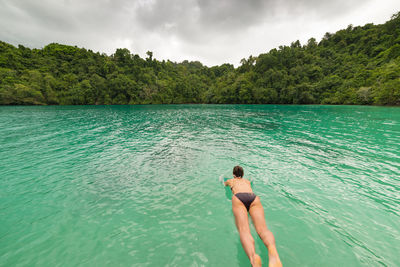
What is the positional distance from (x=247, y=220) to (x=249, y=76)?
4307 inches

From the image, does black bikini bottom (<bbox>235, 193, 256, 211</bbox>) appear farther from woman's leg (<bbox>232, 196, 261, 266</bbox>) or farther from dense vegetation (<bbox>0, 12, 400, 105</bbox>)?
dense vegetation (<bbox>0, 12, 400, 105</bbox>)

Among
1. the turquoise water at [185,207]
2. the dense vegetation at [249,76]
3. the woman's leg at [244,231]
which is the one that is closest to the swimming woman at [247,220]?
the woman's leg at [244,231]

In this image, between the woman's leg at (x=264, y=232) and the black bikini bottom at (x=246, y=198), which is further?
the black bikini bottom at (x=246, y=198)

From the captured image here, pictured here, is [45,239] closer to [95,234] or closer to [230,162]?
[95,234]

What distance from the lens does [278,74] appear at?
88688 mm

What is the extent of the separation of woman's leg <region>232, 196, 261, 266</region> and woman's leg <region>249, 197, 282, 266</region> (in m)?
Result: 0.24

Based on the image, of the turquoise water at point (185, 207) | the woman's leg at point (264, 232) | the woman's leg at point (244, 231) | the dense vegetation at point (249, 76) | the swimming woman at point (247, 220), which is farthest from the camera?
the dense vegetation at point (249, 76)

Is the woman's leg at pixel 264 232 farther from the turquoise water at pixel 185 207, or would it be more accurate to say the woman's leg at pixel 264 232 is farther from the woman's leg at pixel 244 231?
the turquoise water at pixel 185 207

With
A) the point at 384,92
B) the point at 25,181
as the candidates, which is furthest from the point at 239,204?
the point at 384,92

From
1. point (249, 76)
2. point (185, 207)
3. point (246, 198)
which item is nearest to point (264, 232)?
point (246, 198)

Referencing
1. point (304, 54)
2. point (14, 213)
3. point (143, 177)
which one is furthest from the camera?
point (304, 54)

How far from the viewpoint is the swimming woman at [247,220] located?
320cm

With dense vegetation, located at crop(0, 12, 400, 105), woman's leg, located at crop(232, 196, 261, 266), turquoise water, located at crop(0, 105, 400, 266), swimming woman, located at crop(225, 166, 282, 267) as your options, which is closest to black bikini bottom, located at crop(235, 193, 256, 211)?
swimming woman, located at crop(225, 166, 282, 267)

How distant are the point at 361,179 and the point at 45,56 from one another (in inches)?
5715
